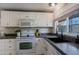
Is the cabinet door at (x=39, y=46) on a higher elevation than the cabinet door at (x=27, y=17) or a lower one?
lower

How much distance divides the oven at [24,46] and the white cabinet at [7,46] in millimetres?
223

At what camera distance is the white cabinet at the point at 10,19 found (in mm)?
4289

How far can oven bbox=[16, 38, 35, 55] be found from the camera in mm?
3816

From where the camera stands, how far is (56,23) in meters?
4.54

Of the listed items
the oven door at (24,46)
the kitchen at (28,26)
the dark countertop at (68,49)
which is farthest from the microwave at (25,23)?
the dark countertop at (68,49)

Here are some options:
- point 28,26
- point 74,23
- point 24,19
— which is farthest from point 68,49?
point 24,19

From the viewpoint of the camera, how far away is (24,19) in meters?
4.35

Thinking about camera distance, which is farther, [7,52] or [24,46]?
[7,52]

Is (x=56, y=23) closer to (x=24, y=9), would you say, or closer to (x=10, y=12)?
(x=24, y=9)

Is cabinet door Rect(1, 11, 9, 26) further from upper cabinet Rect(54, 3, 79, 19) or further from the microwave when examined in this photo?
upper cabinet Rect(54, 3, 79, 19)

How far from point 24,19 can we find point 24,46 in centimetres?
107

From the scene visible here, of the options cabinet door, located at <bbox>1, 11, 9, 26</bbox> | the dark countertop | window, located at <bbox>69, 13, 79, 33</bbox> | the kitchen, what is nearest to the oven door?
the kitchen

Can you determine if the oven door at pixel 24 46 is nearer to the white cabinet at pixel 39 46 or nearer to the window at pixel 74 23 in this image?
the white cabinet at pixel 39 46

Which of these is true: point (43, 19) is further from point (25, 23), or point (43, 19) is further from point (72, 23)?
point (72, 23)
